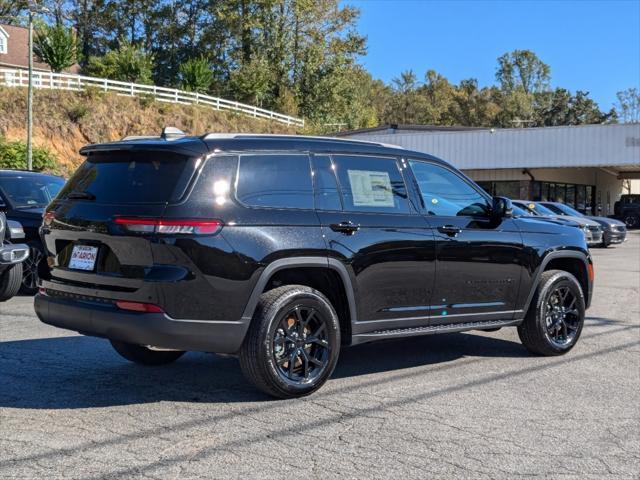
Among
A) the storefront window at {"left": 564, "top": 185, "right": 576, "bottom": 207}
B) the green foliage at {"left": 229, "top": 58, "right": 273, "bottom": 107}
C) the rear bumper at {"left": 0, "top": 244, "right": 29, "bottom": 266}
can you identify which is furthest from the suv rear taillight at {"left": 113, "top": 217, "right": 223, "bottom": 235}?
the green foliage at {"left": 229, "top": 58, "right": 273, "bottom": 107}

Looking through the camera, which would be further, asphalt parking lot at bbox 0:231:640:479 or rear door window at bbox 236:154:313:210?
rear door window at bbox 236:154:313:210

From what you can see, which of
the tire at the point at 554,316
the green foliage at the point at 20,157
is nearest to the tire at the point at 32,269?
the tire at the point at 554,316

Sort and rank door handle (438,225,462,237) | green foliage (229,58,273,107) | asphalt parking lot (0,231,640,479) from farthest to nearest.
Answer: green foliage (229,58,273,107) → door handle (438,225,462,237) → asphalt parking lot (0,231,640,479)

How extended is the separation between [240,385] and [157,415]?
0.96 m

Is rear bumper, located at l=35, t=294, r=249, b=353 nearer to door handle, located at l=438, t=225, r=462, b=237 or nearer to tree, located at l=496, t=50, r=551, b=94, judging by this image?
door handle, located at l=438, t=225, r=462, b=237

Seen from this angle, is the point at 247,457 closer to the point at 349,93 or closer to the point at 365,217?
the point at 365,217

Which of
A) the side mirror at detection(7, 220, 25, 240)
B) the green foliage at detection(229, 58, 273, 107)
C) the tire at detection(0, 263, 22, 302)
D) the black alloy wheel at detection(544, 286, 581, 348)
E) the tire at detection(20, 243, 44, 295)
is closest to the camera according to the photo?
the black alloy wheel at detection(544, 286, 581, 348)

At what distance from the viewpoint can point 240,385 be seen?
5738mm

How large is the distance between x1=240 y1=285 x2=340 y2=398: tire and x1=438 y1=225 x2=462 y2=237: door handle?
129 cm

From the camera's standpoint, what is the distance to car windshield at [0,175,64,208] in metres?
10.8

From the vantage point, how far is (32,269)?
10.6 meters

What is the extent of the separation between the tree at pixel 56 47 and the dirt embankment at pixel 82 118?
545cm

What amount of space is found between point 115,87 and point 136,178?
3826cm

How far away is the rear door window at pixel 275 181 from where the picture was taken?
5.26 metres
